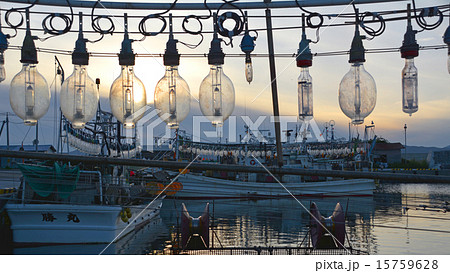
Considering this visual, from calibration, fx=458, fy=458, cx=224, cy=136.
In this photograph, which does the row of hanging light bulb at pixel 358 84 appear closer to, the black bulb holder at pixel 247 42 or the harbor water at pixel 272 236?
the black bulb holder at pixel 247 42


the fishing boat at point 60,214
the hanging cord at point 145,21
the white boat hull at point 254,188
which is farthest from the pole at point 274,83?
the white boat hull at point 254,188

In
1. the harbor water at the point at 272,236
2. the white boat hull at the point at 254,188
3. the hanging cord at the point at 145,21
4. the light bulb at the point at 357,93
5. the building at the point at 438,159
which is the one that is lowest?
the harbor water at the point at 272,236

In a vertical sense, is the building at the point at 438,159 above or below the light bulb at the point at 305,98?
below

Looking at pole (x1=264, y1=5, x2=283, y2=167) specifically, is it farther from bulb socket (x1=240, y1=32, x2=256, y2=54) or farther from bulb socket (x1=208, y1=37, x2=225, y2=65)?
bulb socket (x1=240, y1=32, x2=256, y2=54)

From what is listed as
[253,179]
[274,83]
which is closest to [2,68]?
[274,83]

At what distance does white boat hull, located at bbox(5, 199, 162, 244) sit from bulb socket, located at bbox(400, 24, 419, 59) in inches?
498

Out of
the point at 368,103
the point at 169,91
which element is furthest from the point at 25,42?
the point at 368,103

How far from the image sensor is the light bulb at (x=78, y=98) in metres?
3.91

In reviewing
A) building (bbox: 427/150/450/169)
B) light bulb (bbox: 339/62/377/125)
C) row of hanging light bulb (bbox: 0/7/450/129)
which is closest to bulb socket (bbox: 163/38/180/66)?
row of hanging light bulb (bbox: 0/7/450/129)

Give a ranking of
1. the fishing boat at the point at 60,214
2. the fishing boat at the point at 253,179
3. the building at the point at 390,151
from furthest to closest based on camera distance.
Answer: the building at the point at 390,151
the fishing boat at the point at 253,179
the fishing boat at the point at 60,214

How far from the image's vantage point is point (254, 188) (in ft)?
132

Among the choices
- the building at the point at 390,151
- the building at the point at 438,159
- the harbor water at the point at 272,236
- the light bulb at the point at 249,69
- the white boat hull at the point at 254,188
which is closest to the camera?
the light bulb at the point at 249,69
